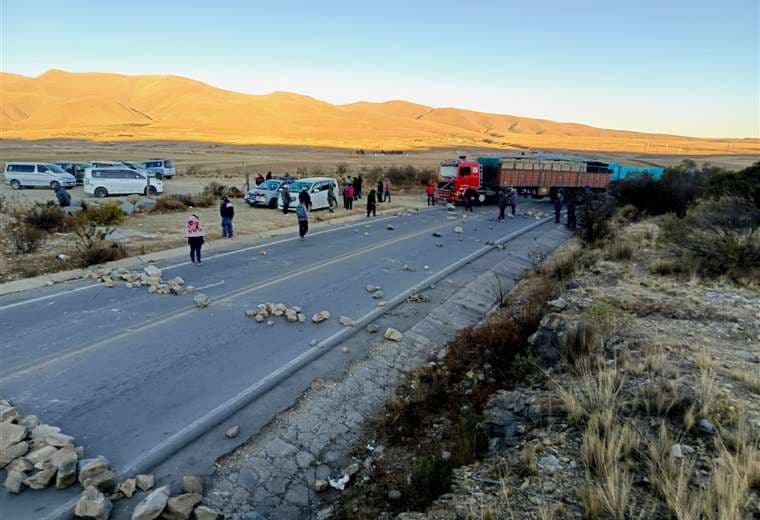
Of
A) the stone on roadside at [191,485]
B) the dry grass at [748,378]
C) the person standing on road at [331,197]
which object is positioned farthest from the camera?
the person standing on road at [331,197]

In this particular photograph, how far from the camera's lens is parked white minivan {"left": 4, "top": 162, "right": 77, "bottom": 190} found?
29.7 metres

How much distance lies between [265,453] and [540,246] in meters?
16.1

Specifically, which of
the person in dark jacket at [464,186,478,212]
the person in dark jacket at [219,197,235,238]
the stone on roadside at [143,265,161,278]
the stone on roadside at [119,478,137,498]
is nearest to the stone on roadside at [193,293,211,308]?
the stone on roadside at [143,265,161,278]

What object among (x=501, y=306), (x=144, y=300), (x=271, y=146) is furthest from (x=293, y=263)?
(x=271, y=146)

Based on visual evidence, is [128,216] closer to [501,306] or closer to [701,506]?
[501,306]

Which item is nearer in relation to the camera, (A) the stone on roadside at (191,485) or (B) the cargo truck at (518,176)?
(A) the stone on roadside at (191,485)

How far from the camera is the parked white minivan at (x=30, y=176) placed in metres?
29.7

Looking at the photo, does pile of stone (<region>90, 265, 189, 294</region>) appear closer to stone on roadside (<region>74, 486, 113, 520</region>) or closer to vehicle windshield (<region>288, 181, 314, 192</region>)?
stone on roadside (<region>74, 486, 113, 520</region>)

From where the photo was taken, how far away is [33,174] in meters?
29.8

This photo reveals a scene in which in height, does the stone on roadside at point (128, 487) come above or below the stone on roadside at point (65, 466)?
below

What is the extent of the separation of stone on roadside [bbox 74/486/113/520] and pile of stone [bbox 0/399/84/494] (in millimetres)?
480

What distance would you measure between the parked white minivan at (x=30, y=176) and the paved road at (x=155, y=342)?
2116 centimetres

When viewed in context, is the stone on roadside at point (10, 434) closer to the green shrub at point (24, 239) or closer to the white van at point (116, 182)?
the green shrub at point (24, 239)

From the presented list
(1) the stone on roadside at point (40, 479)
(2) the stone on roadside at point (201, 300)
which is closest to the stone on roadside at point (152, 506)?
(1) the stone on roadside at point (40, 479)
